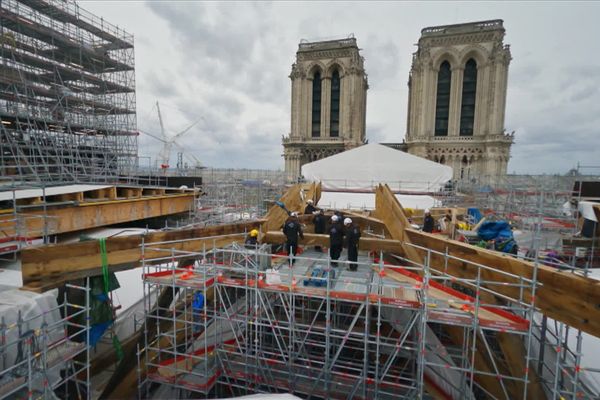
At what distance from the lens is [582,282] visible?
176 inches

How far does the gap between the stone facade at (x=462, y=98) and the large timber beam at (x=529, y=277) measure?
4162 cm

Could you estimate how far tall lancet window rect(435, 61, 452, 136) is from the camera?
48.6 metres

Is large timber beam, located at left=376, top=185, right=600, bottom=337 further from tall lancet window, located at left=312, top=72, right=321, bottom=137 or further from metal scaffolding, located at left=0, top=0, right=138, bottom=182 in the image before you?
tall lancet window, located at left=312, top=72, right=321, bottom=137

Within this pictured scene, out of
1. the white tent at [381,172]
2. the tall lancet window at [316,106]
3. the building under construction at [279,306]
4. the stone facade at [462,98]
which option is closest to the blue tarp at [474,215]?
the building under construction at [279,306]

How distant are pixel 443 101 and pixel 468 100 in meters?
3.73

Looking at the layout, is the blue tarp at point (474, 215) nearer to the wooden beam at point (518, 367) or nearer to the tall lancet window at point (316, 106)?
the wooden beam at point (518, 367)

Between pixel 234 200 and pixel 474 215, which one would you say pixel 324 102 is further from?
pixel 474 215

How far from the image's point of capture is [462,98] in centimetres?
4844

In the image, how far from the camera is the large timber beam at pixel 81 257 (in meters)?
6.41

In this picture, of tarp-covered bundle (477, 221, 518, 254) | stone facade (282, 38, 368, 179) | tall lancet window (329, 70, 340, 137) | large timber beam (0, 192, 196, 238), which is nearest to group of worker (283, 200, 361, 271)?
tarp-covered bundle (477, 221, 518, 254)

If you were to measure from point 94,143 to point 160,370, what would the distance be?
790 inches

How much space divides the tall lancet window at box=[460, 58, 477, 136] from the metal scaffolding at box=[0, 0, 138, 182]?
46584mm

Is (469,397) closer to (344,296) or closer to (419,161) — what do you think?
(344,296)

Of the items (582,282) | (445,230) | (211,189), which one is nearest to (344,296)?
(582,282)
